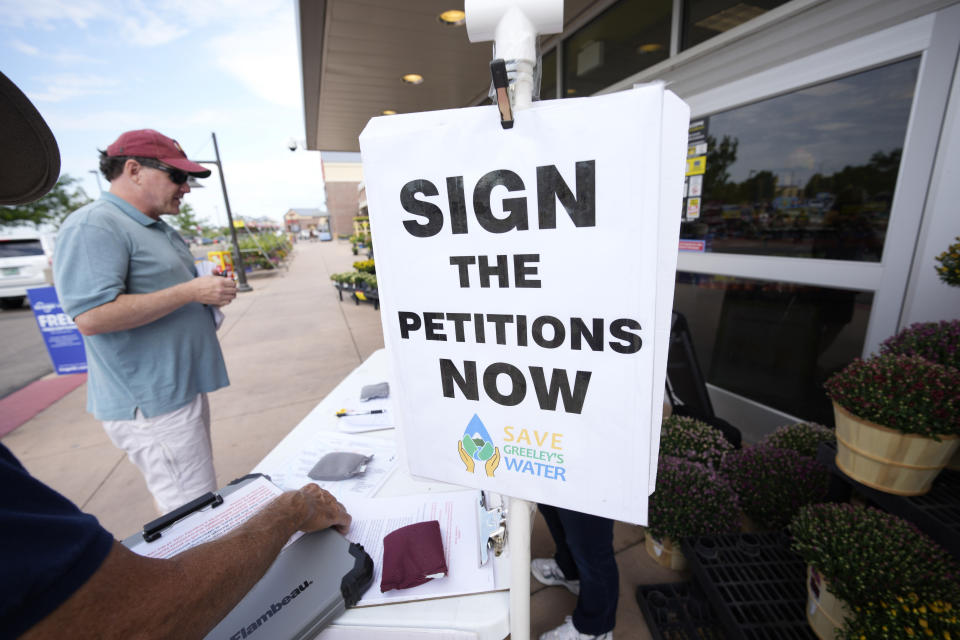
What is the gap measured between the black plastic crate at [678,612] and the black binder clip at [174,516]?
5.77 ft

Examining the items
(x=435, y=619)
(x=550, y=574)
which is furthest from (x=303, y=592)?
(x=550, y=574)

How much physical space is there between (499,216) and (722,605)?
69.0 inches

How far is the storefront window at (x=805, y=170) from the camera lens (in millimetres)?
1978

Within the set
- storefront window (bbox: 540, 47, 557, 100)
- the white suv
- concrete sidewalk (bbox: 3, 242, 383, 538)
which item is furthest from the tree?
storefront window (bbox: 540, 47, 557, 100)

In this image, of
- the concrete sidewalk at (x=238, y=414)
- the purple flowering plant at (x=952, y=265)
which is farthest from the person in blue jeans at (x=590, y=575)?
the concrete sidewalk at (x=238, y=414)

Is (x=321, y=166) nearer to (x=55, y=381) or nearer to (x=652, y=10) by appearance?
(x=55, y=381)

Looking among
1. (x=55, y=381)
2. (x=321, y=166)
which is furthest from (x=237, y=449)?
(x=321, y=166)

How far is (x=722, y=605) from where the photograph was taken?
4.97 feet

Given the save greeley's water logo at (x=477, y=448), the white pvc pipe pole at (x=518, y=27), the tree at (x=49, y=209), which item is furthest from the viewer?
the tree at (x=49, y=209)

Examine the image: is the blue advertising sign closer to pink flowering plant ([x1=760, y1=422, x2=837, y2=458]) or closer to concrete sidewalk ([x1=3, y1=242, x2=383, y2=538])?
concrete sidewalk ([x1=3, y1=242, x2=383, y2=538])

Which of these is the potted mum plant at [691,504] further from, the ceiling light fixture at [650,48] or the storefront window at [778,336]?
the ceiling light fixture at [650,48]

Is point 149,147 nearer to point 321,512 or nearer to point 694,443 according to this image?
point 321,512

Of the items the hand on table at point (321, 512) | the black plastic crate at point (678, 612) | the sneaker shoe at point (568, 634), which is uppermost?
the hand on table at point (321, 512)

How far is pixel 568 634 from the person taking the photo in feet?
5.15
